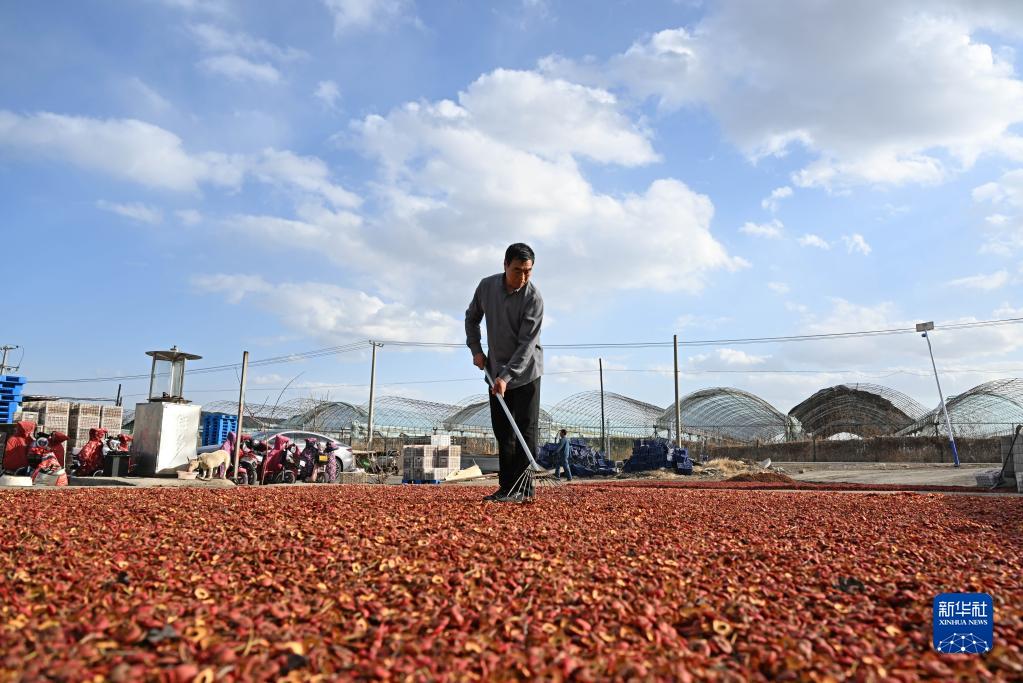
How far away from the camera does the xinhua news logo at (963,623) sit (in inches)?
65.0

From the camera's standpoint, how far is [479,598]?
1.85m

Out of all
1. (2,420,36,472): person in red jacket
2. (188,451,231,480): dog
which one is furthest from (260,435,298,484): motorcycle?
(2,420,36,472): person in red jacket

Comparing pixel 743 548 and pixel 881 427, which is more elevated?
pixel 881 427

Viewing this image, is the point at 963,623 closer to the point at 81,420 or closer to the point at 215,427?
the point at 81,420

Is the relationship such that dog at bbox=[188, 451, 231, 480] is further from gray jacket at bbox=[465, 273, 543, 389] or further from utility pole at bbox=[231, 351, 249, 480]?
gray jacket at bbox=[465, 273, 543, 389]

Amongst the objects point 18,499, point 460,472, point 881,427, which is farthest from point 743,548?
point 881,427

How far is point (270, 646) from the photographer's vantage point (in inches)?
56.7

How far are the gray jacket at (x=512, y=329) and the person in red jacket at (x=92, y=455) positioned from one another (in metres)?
7.98

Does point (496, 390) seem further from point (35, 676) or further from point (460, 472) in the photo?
point (460, 472)

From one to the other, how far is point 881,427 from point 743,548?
1517 inches

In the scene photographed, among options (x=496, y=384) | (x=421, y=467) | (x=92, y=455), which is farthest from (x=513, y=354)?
(x=421, y=467)

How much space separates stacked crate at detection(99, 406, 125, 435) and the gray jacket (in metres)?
12.7

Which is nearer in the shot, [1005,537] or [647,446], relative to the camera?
[1005,537]

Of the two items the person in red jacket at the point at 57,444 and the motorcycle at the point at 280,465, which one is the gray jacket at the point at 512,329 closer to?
the person in red jacket at the point at 57,444
